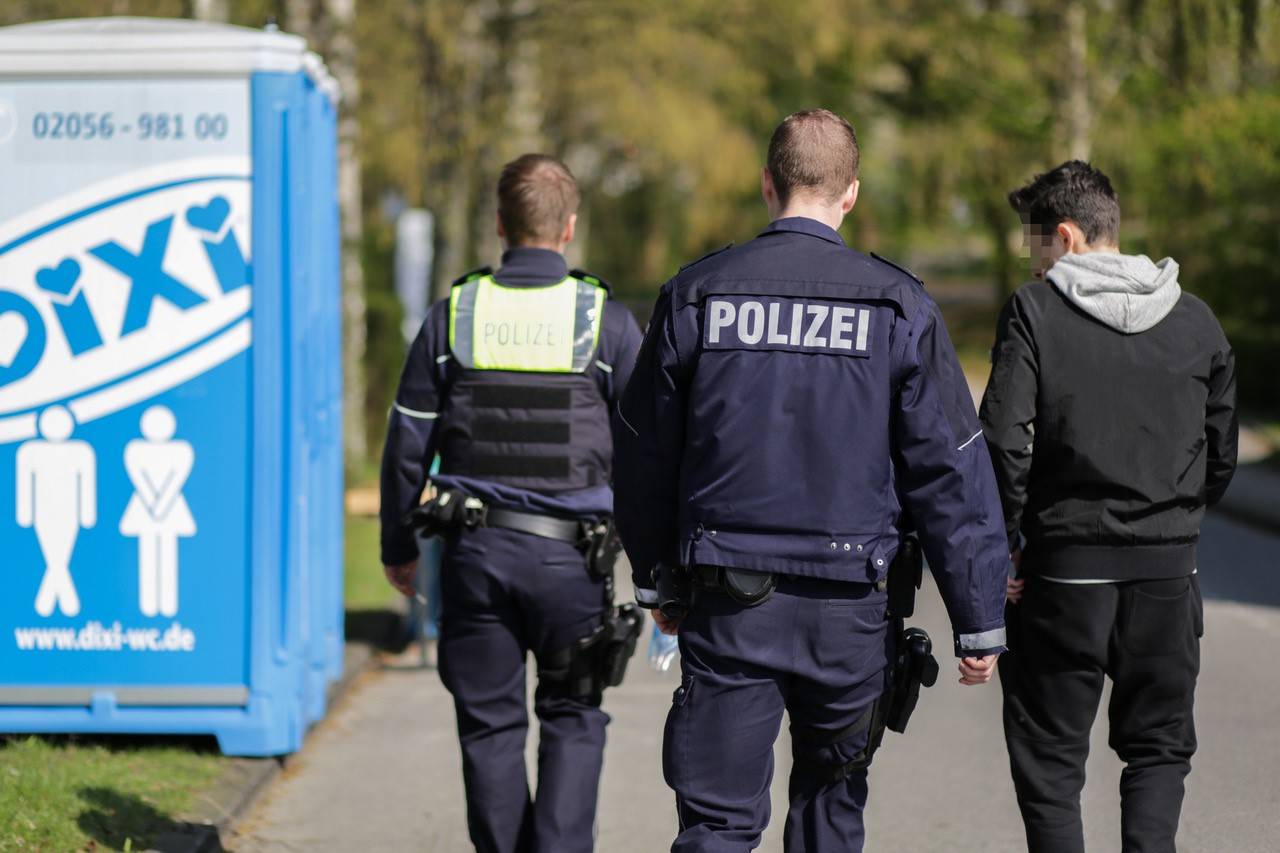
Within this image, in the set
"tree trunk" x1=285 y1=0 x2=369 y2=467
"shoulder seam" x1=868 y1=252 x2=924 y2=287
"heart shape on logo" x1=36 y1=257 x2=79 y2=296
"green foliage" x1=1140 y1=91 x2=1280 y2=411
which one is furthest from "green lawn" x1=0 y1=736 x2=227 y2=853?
"green foliage" x1=1140 y1=91 x2=1280 y2=411

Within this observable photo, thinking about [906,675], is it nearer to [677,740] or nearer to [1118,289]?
[677,740]

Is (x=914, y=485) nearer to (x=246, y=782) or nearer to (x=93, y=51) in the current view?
(x=246, y=782)

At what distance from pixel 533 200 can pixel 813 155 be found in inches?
45.4

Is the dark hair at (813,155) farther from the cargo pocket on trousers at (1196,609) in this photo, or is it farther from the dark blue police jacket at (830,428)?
the cargo pocket on trousers at (1196,609)

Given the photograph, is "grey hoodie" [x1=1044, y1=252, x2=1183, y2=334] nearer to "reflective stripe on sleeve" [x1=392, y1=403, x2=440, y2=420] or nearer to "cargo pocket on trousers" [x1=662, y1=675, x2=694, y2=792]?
"cargo pocket on trousers" [x1=662, y1=675, x2=694, y2=792]

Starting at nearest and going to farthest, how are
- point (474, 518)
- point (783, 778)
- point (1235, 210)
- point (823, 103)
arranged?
1. point (474, 518)
2. point (783, 778)
3. point (1235, 210)
4. point (823, 103)

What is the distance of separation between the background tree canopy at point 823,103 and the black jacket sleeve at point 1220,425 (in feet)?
15.9

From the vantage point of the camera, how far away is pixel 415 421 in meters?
4.41

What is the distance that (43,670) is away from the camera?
5.64 m

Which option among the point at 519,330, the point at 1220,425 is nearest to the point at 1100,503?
the point at 1220,425

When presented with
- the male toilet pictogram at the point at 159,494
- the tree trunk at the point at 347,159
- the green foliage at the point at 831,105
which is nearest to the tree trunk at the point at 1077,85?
the green foliage at the point at 831,105

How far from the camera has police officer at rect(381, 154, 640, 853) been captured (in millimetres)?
4355

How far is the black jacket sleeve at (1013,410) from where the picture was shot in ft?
12.8

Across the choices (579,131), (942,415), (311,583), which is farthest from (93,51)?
(579,131)
